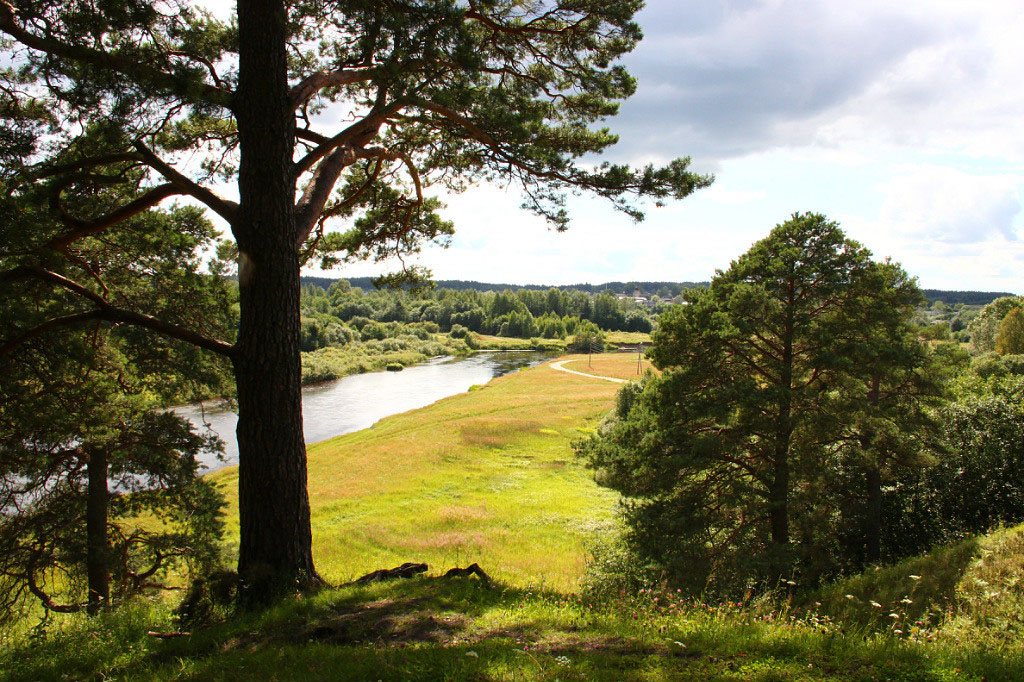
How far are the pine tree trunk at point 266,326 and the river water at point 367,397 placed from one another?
19646mm

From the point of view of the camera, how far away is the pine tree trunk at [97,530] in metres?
8.94

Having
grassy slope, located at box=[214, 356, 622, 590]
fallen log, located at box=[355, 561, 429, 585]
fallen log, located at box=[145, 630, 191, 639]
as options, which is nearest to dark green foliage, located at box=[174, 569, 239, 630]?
fallen log, located at box=[145, 630, 191, 639]

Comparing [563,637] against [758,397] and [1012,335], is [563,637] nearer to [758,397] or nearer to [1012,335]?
[758,397]

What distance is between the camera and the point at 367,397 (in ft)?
176

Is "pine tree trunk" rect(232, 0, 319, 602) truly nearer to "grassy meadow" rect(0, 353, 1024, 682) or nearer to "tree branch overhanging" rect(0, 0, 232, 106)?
"tree branch overhanging" rect(0, 0, 232, 106)

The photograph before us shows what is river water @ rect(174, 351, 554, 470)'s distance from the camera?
3794 centimetres

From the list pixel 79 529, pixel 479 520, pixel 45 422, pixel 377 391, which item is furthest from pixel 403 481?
pixel 377 391

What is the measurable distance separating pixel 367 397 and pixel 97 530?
44.9 metres

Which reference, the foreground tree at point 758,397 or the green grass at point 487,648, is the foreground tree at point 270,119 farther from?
the foreground tree at point 758,397

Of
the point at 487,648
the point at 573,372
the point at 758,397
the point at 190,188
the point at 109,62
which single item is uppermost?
the point at 109,62

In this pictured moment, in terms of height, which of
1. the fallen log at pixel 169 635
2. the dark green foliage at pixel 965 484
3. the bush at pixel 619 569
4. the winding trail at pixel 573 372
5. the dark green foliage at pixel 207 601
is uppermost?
the fallen log at pixel 169 635

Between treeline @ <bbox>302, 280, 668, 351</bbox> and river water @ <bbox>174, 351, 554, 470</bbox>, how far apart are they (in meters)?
21.6

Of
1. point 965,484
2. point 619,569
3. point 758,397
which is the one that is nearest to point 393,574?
point 619,569

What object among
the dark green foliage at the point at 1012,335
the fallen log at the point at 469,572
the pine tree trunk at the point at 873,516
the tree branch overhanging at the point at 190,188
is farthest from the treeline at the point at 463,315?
the fallen log at the point at 469,572
